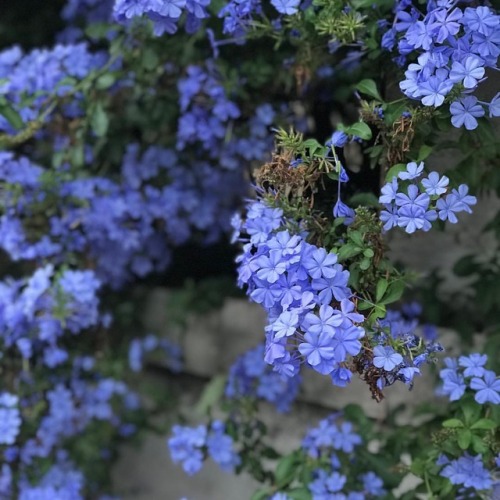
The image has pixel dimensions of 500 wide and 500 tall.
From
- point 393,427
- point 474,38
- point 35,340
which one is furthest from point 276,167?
point 35,340

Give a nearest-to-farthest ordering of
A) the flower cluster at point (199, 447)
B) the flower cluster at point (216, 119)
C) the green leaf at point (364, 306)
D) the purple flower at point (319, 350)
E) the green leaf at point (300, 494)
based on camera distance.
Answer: the purple flower at point (319, 350), the green leaf at point (364, 306), the green leaf at point (300, 494), the flower cluster at point (199, 447), the flower cluster at point (216, 119)

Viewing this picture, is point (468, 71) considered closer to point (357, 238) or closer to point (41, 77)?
point (357, 238)

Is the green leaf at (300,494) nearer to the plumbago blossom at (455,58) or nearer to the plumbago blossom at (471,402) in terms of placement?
the plumbago blossom at (471,402)

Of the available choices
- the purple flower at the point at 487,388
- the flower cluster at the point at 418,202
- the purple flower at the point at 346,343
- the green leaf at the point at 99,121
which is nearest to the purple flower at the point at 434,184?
the flower cluster at the point at 418,202

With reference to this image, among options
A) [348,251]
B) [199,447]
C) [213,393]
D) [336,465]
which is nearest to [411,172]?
[348,251]

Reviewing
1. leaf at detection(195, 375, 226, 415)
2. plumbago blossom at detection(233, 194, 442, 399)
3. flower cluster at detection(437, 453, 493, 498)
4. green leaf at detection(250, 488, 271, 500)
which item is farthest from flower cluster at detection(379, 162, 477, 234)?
leaf at detection(195, 375, 226, 415)
